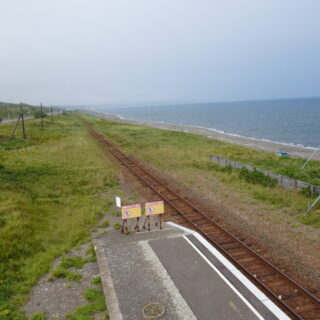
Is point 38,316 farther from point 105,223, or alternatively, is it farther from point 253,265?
point 253,265

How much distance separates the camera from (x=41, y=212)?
1483cm

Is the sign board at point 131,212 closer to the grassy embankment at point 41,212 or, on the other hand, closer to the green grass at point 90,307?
the grassy embankment at point 41,212

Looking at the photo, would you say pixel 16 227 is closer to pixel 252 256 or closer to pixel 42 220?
pixel 42 220

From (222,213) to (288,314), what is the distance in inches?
305

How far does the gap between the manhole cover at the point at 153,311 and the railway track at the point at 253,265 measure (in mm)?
3252

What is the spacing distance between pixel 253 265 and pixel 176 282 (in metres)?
3.19

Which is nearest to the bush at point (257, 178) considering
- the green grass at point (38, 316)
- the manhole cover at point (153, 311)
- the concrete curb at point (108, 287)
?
the concrete curb at point (108, 287)

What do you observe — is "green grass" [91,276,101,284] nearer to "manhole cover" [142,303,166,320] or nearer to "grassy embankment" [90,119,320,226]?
"manhole cover" [142,303,166,320]

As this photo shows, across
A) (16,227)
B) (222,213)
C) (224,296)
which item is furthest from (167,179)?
(224,296)

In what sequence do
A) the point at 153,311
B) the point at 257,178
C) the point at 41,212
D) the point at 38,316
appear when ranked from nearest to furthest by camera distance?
the point at 153,311 < the point at 38,316 < the point at 41,212 < the point at 257,178

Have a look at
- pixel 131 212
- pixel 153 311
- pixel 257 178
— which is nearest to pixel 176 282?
pixel 153 311

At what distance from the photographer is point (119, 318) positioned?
7.13 m

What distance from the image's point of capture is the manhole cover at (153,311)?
713 cm

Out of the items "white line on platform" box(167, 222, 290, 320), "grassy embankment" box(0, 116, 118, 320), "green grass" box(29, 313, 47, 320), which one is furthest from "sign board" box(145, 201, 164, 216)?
"green grass" box(29, 313, 47, 320)
